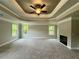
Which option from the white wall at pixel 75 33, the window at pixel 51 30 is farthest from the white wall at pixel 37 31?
the white wall at pixel 75 33

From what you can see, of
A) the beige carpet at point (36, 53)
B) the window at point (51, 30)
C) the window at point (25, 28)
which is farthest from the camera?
the window at point (25, 28)

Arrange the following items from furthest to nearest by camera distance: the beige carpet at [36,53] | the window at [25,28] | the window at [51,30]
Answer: the window at [25,28] → the window at [51,30] → the beige carpet at [36,53]

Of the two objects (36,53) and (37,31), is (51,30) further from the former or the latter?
(36,53)

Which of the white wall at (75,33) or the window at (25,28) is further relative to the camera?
the window at (25,28)

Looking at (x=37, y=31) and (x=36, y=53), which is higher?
(x=37, y=31)

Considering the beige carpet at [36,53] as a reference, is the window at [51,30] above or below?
above

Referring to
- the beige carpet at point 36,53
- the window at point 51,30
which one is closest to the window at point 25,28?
the window at point 51,30

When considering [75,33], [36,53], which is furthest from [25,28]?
[36,53]

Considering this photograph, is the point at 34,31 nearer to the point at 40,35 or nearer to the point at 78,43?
the point at 40,35

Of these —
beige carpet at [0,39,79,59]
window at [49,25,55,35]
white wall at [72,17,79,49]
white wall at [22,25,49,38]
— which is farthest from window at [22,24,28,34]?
white wall at [72,17,79,49]

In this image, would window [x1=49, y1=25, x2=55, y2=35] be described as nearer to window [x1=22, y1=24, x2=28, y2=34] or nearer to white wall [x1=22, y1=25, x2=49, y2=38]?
white wall [x1=22, y1=25, x2=49, y2=38]

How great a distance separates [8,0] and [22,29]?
10.1m

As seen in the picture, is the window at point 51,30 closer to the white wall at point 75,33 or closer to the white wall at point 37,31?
the white wall at point 37,31

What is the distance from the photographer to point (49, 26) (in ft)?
47.3
